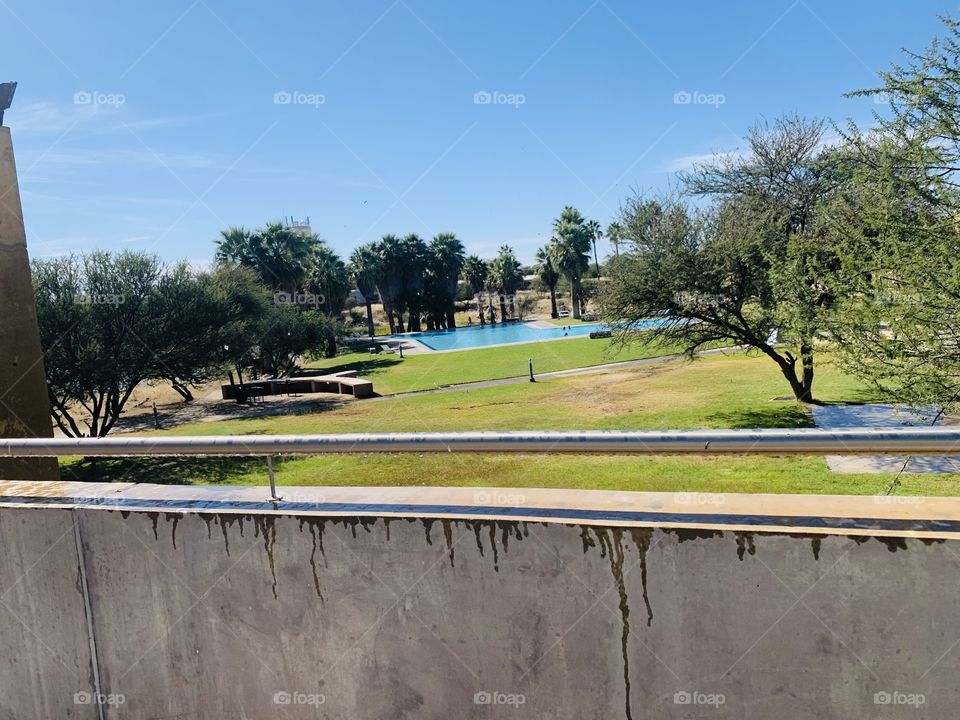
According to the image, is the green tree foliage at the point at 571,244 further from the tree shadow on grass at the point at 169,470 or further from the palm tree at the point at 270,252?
the tree shadow on grass at the point at 169,470

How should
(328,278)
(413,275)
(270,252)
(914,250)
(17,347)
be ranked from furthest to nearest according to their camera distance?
(413,275) < (328,278) < (270,252) < (914,250) < (17,347)

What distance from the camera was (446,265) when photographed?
A: 79.4m

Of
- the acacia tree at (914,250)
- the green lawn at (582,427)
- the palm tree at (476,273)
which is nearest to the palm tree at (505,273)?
the palm tree at (476,273)

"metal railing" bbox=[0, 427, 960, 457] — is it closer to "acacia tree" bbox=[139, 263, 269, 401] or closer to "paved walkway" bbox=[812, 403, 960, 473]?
"paved walkway" bbox=[812, 403, 960, 473]

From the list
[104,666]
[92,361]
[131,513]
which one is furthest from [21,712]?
[92,361]

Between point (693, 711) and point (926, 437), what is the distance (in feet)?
4.47

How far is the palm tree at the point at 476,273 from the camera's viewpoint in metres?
84.0

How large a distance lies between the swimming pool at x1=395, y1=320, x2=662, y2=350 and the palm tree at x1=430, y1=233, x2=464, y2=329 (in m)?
2.97

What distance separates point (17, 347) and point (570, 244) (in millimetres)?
71975

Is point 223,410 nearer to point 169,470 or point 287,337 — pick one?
point 287,337

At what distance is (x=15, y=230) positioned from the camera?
6039 mm

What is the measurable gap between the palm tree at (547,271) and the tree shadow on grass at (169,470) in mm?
64117

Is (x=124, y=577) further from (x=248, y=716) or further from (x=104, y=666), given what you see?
(x=248, y=716)

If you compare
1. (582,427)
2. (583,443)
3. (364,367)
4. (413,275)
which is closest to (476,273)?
(413,275)
